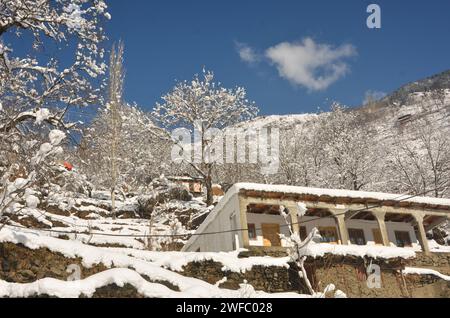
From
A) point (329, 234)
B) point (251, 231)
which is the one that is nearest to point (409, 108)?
point (329, 234)

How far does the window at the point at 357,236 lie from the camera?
82.3 feet

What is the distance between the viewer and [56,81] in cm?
1603

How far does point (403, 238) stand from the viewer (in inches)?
1040

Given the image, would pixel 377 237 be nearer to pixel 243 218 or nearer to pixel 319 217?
pixel 319 217

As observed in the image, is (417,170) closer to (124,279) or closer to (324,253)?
(324,253)

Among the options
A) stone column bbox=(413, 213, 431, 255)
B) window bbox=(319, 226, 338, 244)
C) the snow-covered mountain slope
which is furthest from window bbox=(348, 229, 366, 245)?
the snow-covered mountain slope

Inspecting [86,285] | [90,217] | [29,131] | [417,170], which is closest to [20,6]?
[29,131]

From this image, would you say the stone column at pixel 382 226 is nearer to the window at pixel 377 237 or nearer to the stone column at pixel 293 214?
the window at pixel 377 237

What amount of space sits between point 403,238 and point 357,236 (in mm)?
3267

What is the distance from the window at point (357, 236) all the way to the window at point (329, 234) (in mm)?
1129

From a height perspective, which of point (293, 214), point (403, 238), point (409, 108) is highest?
point (409, 108)

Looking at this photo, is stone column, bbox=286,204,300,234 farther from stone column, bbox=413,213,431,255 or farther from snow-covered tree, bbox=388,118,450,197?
snow-covered tree, bbox=388,118,450,197

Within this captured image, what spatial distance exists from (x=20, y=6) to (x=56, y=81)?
271 centimetres

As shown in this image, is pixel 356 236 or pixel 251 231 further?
pixel 356 236
